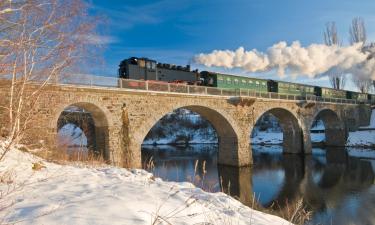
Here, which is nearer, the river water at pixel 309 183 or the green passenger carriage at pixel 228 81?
the river water at pixel 309 183

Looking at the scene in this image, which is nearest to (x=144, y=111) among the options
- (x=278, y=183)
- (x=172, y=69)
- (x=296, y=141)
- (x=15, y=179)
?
(x=172, y=69)

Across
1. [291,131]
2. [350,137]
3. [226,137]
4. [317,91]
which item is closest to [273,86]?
[291,131]

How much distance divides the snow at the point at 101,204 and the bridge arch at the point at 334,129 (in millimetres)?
42105

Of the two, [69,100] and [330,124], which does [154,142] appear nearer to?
[330,124]

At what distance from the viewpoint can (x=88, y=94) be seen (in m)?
16.4

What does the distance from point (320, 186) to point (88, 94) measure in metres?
16.0

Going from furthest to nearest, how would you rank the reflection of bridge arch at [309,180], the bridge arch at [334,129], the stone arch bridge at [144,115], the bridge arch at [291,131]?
1. the bridge arch at [334,129]
2. the bridge arch at [291,131]
3. the reflection of bridge arch at [309,180]
4. the stone arch bridge at [144,115]

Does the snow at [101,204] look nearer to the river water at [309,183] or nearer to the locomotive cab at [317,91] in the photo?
the river water at [309,183]

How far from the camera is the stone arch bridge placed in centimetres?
1392

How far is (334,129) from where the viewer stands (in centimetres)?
4419

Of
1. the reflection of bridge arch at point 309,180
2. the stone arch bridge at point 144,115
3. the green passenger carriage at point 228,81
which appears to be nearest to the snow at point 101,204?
the stone arch bridge at point 144,115

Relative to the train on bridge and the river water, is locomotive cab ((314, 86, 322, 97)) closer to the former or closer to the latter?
the train on bridge

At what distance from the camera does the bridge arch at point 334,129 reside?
42719 mm

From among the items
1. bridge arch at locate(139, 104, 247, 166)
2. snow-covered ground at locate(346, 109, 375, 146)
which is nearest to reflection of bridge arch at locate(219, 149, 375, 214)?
bridge arch at locate(139, 104, 247, 166)
